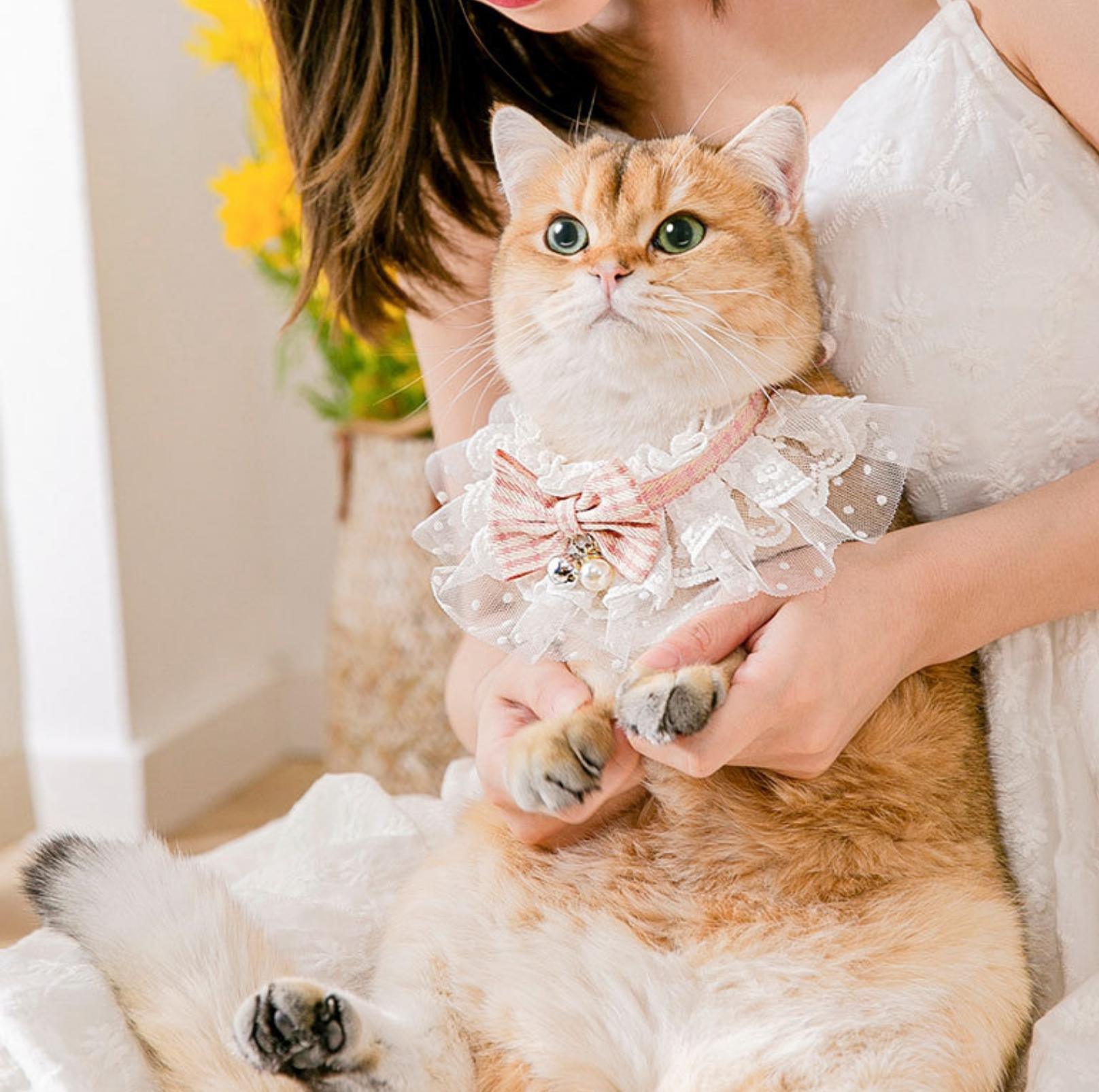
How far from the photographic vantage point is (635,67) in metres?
1.20

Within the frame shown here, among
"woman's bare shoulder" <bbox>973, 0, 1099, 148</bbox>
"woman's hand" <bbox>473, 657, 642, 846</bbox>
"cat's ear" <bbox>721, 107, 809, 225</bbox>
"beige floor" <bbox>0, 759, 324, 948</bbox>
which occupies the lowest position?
"beige floor" <bbox>0, 759, 324, 948</bbox>

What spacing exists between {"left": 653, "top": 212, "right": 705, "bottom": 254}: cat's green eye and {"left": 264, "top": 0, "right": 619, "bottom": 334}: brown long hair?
36cm

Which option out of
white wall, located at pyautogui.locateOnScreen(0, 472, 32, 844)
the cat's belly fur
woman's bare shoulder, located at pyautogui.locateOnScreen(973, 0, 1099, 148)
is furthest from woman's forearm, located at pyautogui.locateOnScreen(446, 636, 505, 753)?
white wall, located at pyautogui.locateOnScreen(0, 472, 32, 844)

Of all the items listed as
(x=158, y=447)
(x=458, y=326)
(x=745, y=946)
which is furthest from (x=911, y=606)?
(x=158, y=447)

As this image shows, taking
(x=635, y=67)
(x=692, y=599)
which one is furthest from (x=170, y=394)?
(x=692, y=599)

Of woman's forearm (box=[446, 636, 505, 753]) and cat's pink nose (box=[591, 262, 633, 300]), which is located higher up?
cat's pink nose (box=[591, 262, 633, 300])

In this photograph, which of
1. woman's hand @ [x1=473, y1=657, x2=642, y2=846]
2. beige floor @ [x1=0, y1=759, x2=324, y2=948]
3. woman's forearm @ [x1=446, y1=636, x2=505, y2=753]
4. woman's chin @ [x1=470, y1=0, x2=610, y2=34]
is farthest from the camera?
beige floor @ [x1=0, y1=759, x2=324, y2=948]

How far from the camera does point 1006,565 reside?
892 millimetres

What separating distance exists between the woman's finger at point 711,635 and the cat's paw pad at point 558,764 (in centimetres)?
6

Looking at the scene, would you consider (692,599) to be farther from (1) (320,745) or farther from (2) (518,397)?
(1) (320,745)

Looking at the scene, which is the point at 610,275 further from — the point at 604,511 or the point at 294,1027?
the point at 294,1027

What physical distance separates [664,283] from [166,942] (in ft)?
1.83

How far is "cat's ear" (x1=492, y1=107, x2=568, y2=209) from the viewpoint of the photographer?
3.26ft

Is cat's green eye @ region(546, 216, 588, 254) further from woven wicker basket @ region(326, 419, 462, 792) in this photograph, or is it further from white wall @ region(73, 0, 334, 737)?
white wall @ region(73, 0, 334, 737)
